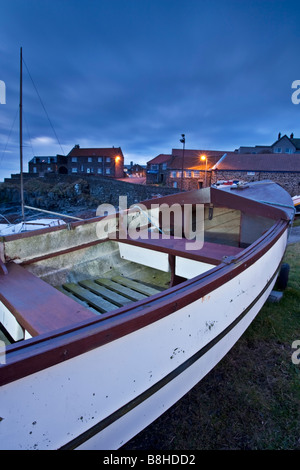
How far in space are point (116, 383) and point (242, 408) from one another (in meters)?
1.75

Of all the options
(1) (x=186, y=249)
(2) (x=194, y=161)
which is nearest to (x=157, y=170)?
(2) (x=194, y=161)

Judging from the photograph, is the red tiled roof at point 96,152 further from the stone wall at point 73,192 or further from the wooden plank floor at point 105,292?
the wooden plank floor at point 105,292

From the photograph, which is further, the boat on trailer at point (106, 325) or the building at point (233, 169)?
the building at point (233, 169)

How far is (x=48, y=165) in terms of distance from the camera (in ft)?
205

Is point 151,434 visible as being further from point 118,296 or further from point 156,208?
point 156,208

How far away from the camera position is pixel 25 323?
2076mm

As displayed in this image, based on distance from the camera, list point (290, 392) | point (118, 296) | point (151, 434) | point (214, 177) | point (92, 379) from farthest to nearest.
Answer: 1. point (214, 177)
2. point (118, 296)
3. point (290, 392)
4. point (151, 434)
5. point (92, 379)

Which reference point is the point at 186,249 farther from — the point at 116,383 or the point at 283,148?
the point at 283,148

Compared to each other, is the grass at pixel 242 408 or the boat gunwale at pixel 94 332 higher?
the boat gunwale at pixel 94 332

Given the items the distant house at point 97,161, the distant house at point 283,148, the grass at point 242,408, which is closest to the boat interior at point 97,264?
the grass at point 242,408

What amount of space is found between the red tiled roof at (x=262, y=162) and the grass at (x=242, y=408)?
31791 millimetres

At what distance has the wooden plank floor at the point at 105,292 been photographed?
3383 millimetres
